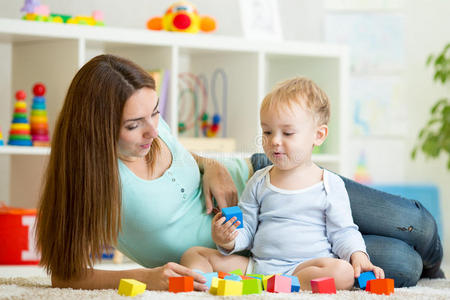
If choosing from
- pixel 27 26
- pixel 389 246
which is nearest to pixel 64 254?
pixel 389 246

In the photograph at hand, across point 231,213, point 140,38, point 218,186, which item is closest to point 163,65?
point 140,38

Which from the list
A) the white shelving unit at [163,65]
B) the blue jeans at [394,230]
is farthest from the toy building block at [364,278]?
the white shelving unit at [163,65]

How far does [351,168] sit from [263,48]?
3.84 ft

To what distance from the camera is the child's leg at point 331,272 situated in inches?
Answer: 54.1

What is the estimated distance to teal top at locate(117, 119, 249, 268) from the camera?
1493mm

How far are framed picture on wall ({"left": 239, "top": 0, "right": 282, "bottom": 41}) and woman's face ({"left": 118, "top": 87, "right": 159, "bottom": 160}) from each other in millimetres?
1506

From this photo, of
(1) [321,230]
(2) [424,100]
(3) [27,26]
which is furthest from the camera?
(2) [424,100]

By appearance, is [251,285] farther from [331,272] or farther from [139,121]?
[139,121]

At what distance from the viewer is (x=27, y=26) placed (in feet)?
8.05

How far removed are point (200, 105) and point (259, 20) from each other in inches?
17.9

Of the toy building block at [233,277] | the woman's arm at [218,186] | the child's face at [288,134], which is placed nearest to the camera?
the toy building block at [233,277]

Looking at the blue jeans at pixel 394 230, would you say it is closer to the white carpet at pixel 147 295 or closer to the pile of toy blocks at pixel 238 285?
the white carpet at pixel 147 295

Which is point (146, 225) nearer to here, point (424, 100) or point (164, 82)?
point (164, 82)

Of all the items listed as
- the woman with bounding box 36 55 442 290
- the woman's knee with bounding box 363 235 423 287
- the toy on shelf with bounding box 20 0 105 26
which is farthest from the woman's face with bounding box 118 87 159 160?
the toy on shelf with bounding box 20 0 105 26
